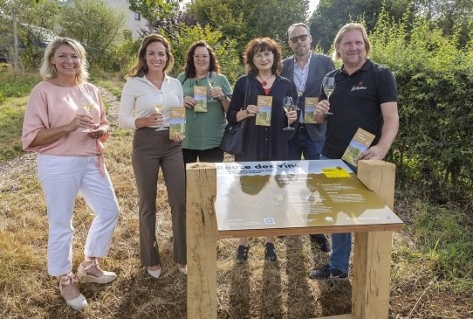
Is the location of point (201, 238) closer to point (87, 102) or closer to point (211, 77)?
point (87, 102)

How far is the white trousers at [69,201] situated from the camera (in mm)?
2750

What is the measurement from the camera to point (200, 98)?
3.31 m

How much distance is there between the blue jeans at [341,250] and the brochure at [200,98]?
3.65 feet

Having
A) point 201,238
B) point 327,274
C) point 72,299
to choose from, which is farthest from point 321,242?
point 72,299

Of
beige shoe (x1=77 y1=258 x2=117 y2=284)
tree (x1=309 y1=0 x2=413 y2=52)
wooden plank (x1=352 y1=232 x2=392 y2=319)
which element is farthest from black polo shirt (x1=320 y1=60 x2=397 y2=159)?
tree (x1=309 y1=0 x2=413 y2=52)

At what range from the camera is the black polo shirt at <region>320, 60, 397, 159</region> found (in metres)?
2.69

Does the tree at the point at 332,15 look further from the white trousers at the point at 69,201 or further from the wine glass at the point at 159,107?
the white trousers at the point at 69,201

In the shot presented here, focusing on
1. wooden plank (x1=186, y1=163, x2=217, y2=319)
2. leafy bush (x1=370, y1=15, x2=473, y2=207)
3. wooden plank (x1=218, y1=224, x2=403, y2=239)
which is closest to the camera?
wooden plank (x1=218, y1=224, x2=403, y2=239)

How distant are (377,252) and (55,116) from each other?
2.35 meters

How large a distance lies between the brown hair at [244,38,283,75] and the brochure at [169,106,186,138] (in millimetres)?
793

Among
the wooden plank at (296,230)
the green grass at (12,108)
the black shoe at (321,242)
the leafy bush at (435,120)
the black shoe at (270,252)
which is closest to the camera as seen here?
the wooden plank at (296,230)

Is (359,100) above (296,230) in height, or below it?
above

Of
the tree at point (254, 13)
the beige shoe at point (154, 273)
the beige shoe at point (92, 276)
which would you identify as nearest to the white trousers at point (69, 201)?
the beige shoe at point (92, 276)

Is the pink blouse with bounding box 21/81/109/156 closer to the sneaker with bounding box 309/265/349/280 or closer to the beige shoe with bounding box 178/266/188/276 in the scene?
the beige shoe with bounding box 178/266/188/276
